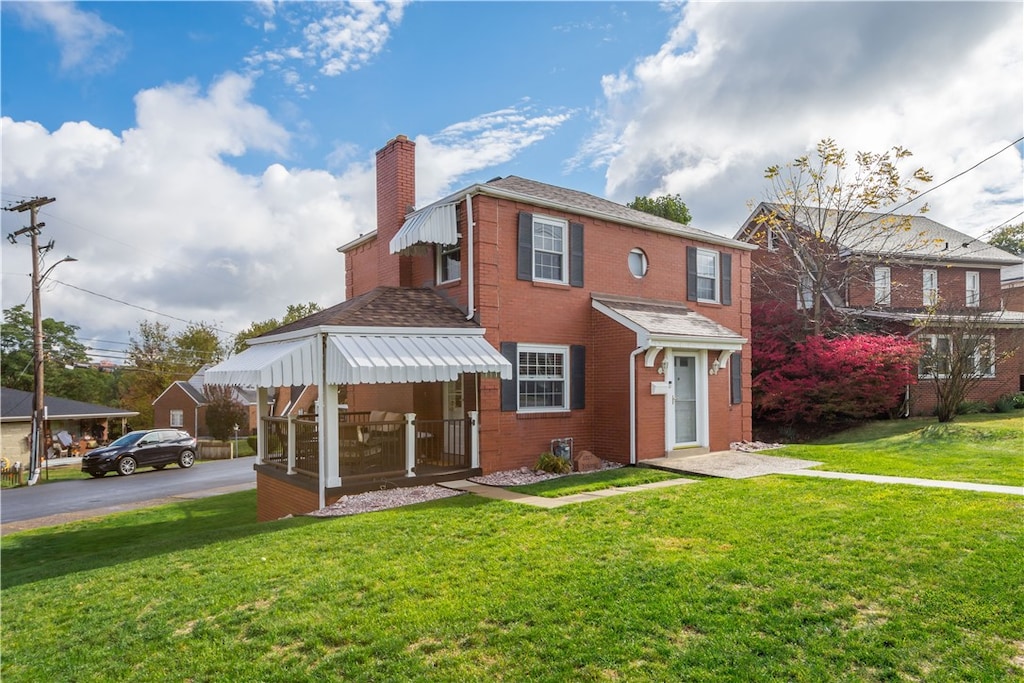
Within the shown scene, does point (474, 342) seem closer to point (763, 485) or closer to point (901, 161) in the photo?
Result: point (763, 485)

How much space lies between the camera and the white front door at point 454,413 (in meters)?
14.2

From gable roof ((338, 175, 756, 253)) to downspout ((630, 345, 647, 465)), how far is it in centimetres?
381

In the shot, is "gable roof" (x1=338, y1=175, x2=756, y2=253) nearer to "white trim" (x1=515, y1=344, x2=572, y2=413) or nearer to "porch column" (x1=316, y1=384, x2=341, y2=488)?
"white trim" (x1=515, y1=344, x2=572, y2=413)

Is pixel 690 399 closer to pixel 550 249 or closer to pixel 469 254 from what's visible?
pixel 550 249

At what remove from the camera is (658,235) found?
17.1 m

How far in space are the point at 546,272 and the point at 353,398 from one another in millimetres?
7404

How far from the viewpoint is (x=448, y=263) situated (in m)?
15.4

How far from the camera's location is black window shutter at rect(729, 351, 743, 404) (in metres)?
17.7

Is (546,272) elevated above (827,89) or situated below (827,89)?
below

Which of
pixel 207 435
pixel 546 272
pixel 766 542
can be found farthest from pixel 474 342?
pixel 207 435

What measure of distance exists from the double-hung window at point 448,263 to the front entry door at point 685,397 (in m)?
6.00

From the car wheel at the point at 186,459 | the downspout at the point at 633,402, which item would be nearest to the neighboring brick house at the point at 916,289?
the downspout at the point at 633,402

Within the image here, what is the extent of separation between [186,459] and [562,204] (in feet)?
89.8

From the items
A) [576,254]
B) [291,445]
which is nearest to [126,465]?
[291,445]
